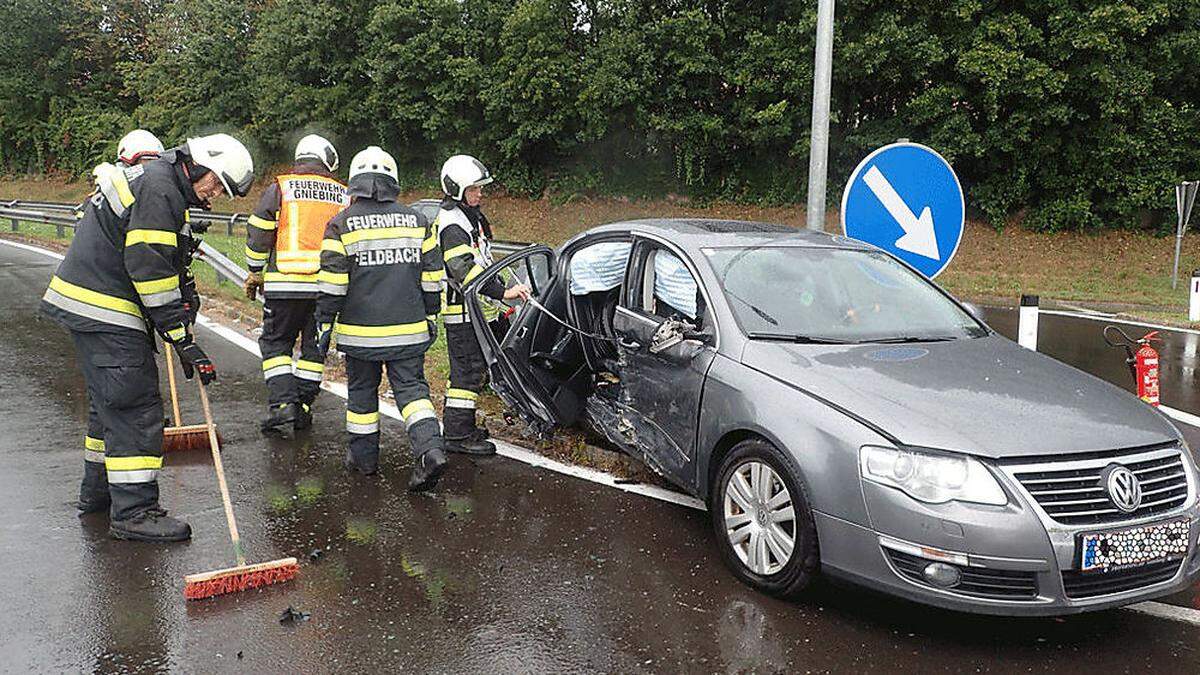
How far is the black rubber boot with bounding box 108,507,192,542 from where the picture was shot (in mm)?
4738

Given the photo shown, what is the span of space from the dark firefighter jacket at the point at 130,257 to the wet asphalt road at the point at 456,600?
3.68 feet

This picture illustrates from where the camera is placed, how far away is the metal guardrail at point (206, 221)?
962cm

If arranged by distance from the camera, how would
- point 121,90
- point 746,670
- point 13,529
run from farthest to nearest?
point 121,90, point 13,529, point 746,670

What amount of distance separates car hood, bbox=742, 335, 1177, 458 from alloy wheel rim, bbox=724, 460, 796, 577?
436mm

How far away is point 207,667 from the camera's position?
3.56 meters

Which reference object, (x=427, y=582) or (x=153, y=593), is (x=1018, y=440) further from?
(x=153, y=593)

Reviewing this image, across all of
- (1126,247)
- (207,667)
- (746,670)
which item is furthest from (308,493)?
(1126,247)

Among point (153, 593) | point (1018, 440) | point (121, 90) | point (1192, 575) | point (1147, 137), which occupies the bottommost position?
point (153, 593)

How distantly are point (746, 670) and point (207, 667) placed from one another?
6.51 ft

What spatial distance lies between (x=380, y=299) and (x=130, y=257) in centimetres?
140

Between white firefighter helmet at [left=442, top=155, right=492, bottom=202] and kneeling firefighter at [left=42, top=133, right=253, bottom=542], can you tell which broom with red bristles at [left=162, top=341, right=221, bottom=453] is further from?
white firefighter helmet at [left=442, top=155, right=492, bottom=202]

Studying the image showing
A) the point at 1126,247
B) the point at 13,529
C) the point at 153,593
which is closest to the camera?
the point at 153,593

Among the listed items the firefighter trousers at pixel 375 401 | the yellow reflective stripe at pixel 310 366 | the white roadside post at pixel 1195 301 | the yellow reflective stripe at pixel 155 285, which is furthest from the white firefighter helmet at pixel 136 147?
the white roadside post at pixel 1195 301

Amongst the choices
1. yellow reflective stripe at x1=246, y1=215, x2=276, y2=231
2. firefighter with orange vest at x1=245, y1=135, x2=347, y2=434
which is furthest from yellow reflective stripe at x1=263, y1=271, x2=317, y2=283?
yellow reflective stripe at x1=246, y1=215, x2=276, y2=231
